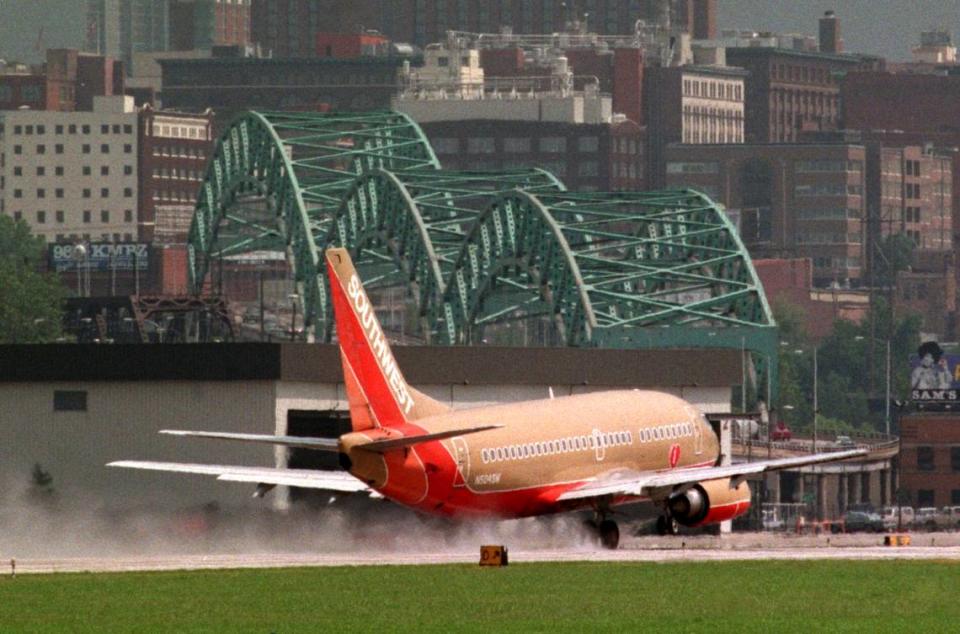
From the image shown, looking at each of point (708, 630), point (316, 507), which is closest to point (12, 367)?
point (316, 507)

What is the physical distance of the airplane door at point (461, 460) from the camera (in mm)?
85875

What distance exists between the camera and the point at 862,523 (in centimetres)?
16112

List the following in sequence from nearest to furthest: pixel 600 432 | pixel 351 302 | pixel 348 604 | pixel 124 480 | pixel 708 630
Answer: pixel 708 630 < pixel 348 604 < pixel 351 302 < pixel 600 432 < pixel 124 480

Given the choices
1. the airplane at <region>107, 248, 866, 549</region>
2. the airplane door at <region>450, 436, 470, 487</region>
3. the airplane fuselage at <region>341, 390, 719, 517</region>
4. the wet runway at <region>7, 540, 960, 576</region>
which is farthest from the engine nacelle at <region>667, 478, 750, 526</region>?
the airplane door at <region>450, 436, 470, 487</region>

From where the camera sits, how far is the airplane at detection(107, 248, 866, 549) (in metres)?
84.0

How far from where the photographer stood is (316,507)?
96312mm

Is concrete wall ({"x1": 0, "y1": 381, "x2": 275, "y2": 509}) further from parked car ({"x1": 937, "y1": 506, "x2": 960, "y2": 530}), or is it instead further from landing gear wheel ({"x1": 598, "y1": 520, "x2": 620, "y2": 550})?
parked car ({"x1": 937, "y1": 506, "x2": 960, "y2": 530})

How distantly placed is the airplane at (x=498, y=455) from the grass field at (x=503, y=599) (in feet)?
21.8

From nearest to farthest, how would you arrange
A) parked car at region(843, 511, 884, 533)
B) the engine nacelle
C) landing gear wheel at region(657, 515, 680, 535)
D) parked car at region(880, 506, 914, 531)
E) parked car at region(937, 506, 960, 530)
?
the engine nacelle < landing gear wheel at region(657, 515, 680, 535) < parked car at region(843, 511, 884, 533) < parked car at region(937, 506, 960, 530) < parked car at region(880, 506, 914, 531)

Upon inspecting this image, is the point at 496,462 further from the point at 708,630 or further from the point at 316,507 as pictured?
the point at 708,630

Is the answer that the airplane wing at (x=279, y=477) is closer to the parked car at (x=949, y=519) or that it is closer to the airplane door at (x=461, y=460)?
the airplane door at (x=461, y=460)

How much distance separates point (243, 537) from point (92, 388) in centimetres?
1219

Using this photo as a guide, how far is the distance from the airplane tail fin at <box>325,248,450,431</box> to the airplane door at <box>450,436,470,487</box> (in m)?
1.72

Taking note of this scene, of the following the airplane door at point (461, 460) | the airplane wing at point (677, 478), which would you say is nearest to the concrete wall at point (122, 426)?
the airplane wing at point (677, 478)
